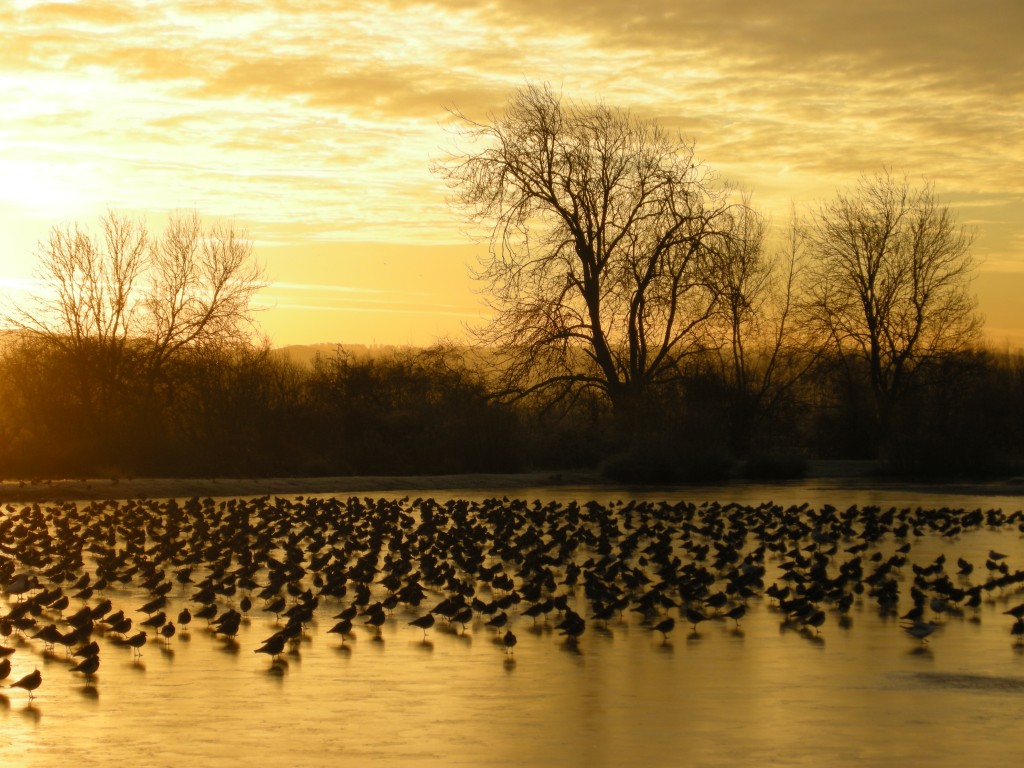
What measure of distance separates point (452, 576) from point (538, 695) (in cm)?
614

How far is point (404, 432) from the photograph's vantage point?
5191 cm

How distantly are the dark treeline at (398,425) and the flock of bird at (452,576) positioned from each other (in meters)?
21.0

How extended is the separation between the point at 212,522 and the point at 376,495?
14798mm

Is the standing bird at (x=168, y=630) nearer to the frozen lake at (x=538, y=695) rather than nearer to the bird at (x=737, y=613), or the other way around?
the frozen lake at (x=538, y=695)

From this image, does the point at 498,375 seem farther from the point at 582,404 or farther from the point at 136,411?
the point at 136,411

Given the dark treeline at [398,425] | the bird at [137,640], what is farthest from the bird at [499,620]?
the dark treeline at [398,425]

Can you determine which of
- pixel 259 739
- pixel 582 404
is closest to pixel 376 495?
pixel 582 404

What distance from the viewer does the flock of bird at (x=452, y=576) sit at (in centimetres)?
1436

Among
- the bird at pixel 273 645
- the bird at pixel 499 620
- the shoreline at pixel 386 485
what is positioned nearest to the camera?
the bird at pixel 273 645

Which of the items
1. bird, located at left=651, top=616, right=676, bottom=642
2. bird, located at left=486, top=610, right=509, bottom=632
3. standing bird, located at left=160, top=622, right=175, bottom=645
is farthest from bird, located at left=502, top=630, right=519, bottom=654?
standing bird, located at left=160, top=622, right=175, bottom=645

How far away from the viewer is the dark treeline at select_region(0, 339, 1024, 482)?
47656 mm

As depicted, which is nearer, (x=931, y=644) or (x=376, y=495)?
(x=931, y=644)

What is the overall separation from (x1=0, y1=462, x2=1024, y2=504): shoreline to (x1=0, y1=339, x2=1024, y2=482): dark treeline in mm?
1427

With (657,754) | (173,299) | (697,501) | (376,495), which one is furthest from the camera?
(173,299)
